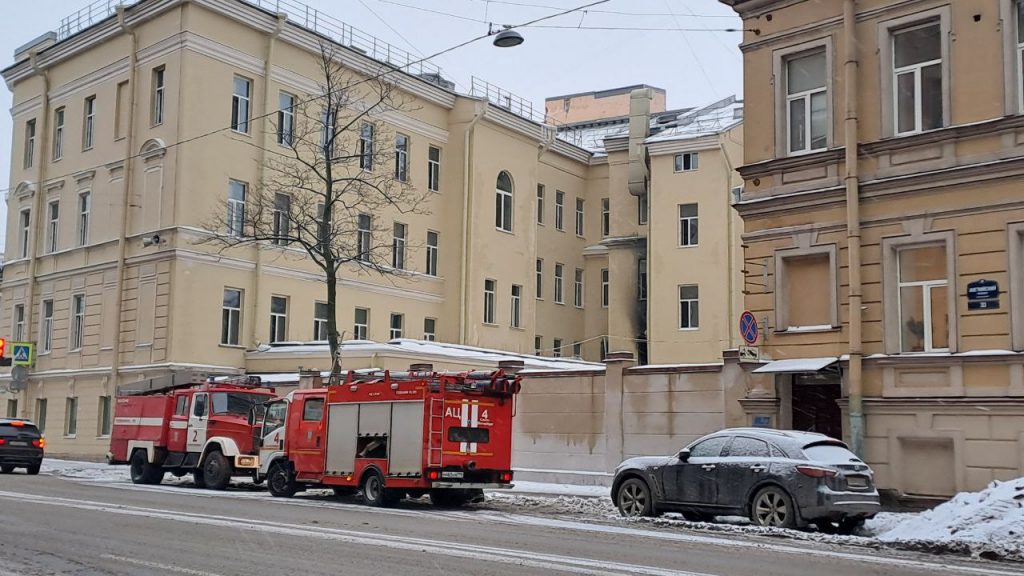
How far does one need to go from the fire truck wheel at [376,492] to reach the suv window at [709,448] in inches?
242

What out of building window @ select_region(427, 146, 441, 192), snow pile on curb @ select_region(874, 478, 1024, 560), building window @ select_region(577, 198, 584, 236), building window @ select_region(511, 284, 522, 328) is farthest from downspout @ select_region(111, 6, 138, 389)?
snow pile on curb @ select_region(874, 478, 1024, 560)

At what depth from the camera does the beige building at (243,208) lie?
1464 inches

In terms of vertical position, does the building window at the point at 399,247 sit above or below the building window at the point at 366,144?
below

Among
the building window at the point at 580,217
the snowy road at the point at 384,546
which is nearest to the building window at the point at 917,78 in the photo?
the snowy road at the point at 384,546

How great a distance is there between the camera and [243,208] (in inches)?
1508

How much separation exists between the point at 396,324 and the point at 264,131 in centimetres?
983

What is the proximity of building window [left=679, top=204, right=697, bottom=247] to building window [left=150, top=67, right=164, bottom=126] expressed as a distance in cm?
2051

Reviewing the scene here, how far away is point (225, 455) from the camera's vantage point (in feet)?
82.4

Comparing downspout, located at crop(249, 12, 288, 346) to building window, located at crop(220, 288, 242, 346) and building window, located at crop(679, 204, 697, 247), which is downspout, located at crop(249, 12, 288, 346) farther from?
building window, located at crop(679, 204, 697, 247)

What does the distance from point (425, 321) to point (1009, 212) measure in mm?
30014

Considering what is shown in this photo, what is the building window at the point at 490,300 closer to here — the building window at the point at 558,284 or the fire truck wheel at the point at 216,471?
the building window at the point at 558,284

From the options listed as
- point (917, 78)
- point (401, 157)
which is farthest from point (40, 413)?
point (917, 78)

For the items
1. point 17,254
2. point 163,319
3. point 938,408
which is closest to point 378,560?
point 938,408

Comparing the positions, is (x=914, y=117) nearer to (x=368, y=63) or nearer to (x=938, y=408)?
(x=938, y=408)
